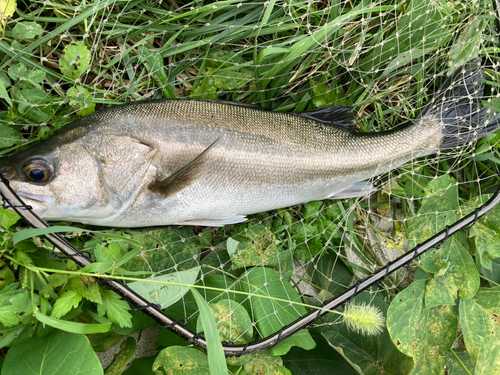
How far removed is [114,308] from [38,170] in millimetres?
801

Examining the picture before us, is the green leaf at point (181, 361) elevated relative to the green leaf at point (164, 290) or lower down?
lower down

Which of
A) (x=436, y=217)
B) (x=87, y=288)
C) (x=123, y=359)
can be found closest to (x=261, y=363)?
(x=123, y=359)

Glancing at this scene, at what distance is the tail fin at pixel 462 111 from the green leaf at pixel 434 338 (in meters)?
1.09

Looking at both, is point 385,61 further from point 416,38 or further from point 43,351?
point 43,351

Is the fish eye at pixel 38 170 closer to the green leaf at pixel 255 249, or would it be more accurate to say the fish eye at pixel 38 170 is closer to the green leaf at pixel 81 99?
the green leaf at pixel 81 99

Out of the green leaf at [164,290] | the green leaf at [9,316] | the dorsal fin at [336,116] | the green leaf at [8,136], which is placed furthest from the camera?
the dorsal fin at [336,116]

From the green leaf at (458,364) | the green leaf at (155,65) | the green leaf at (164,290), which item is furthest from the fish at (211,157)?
the green leaf at (458,364)

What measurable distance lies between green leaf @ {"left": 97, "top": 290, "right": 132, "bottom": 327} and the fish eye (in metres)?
0.66

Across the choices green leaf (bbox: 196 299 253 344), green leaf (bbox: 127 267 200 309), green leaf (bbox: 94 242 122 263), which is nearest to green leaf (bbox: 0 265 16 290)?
green leaf (bbox: 94 242 122 263)

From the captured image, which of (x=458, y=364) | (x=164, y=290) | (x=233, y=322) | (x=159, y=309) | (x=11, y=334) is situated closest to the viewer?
(x=11, y=334)

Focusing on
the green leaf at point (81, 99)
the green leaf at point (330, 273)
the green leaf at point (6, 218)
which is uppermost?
the green leaf at point (81, 99)

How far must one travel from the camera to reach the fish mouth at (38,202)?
5.67ft

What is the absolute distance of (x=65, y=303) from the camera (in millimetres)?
1584

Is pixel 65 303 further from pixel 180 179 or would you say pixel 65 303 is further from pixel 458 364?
pixel 458 364
